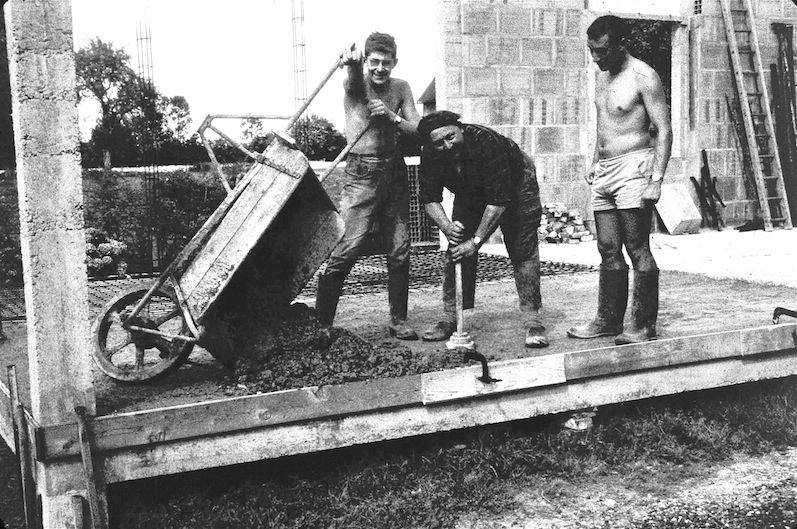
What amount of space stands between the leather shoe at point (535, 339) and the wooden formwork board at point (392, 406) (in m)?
0.49

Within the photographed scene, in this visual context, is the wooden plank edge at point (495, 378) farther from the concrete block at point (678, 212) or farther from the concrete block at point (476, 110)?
the concrete block at point (678, 212)

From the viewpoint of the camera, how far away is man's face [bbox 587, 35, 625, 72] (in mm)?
4895

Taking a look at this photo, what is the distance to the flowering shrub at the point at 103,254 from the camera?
11.1 m

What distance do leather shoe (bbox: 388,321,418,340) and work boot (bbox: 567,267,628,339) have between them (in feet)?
3.37

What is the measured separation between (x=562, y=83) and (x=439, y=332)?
788 cm

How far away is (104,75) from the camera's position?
79.4ft

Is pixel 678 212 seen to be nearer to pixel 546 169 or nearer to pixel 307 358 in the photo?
pixel 546 169

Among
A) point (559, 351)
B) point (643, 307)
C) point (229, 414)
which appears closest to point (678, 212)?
point (643, 307)

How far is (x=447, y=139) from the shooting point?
494 centimetres

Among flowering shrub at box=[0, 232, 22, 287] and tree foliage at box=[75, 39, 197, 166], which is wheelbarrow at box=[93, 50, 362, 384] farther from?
tree foliage at box=[75, 39, 197, 166]

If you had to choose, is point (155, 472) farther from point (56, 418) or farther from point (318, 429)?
point (318, 429)

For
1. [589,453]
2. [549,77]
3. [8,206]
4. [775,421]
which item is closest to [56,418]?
[589,453]

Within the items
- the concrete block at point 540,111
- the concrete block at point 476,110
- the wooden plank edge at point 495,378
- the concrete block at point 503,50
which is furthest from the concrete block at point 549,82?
the wooden plank edge at point 495,378

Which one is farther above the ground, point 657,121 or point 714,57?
point 714,57
